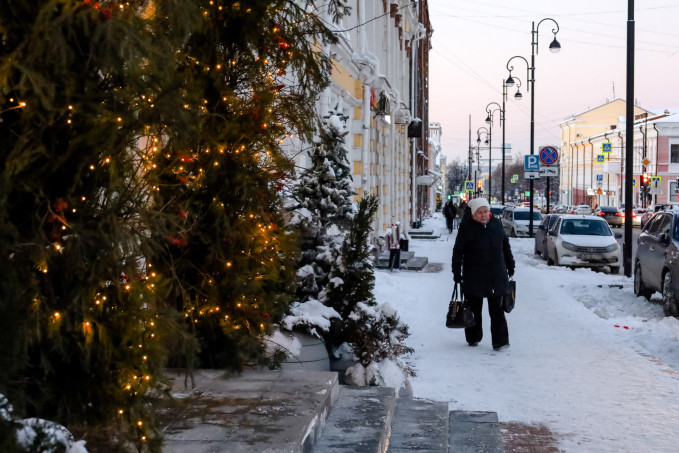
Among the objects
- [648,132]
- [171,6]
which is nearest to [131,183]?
[171,6]

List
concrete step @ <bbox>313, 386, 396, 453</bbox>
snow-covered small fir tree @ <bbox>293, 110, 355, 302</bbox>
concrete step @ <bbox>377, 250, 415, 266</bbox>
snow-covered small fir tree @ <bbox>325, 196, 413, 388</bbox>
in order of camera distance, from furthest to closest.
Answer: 1. concrete step @ <bbox>377, 250, 415, 266</bbox>
2. snow-covered small fir tree @ <bbox>293, 110, 355, 302</bbox>
3. snow-covered small fir tree @ <bbox>325, 196, 413, 388</bbox>
4. concrete step @ <bbox>313, 386, 396, 453</bbox>

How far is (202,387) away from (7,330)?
2.84 m

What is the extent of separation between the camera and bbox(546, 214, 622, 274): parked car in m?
22.9

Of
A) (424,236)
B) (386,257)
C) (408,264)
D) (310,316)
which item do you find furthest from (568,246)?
(310,316)

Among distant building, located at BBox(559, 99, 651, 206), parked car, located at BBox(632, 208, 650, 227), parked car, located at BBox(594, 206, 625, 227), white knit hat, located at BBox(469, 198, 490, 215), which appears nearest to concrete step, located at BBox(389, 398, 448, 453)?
white knit hat, located at BBox(469, 198, 490, 215)

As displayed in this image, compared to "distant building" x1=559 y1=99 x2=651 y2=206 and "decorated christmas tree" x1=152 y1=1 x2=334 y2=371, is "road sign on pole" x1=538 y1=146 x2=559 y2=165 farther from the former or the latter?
"distant building" x1=559 y1=99 x2=651 y2=206

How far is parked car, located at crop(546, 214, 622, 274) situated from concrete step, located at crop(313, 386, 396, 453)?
1743cm

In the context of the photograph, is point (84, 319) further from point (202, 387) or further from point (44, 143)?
point (202, 387)

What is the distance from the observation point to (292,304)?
7195 mm

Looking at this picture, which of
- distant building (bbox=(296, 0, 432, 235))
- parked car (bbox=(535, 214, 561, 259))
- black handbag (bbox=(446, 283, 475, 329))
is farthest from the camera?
parked car (bbox=(535, 214, 561, 259))

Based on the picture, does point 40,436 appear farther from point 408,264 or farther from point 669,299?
point 408,264

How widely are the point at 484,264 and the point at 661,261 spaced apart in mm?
5661

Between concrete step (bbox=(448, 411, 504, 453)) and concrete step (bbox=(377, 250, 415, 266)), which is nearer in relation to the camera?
concrete step (bbox=(448, 411, 504, 453))

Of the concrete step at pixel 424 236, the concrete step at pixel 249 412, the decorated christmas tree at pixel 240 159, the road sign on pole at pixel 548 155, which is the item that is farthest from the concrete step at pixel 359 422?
→ the concrete step at pixel 424 236
